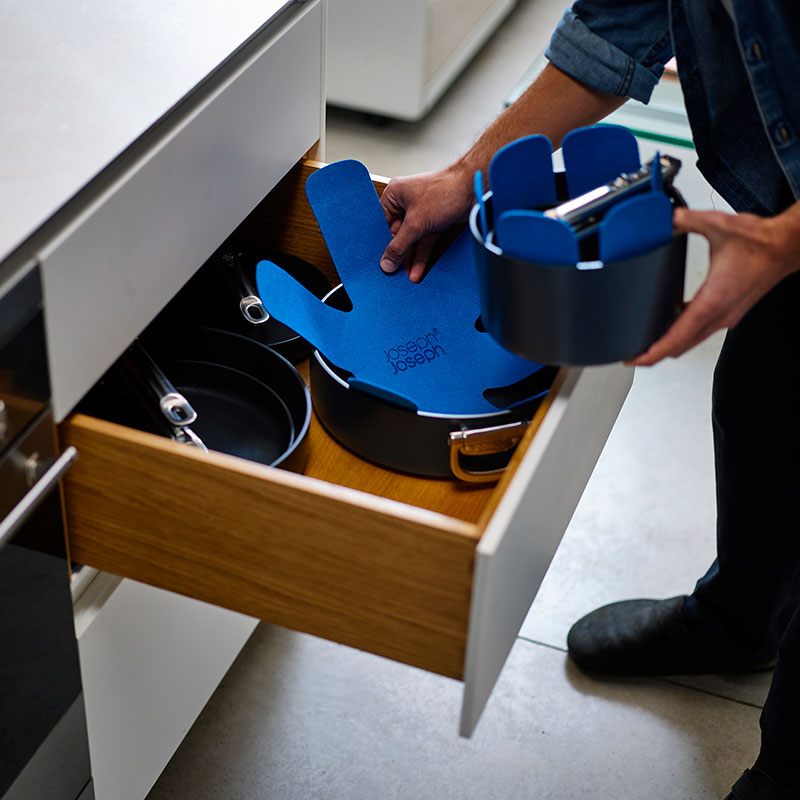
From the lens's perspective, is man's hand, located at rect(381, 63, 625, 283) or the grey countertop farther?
man's hand, located at rect(381, 63, 625, 283)

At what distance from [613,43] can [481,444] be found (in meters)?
0.37

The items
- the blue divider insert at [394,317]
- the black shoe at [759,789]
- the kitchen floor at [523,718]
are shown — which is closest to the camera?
the blue divider insert at [394,317]

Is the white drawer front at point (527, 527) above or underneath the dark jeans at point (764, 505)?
above

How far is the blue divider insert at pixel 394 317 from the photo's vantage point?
0.90m

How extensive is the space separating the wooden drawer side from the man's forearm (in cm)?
38

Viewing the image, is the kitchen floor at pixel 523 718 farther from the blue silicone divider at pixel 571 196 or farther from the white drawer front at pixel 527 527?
the blue silicone divider at pixel 571 196

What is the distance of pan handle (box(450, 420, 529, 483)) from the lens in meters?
0.79

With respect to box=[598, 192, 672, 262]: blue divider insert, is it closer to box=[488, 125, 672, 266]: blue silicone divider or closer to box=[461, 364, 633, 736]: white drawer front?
box=[488, 125, 672, 266]: blue silicone divider

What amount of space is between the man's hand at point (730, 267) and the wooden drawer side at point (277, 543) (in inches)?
7.3

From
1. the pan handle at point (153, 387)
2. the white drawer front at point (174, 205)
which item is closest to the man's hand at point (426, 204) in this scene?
the white drawer front at point (174, 205)

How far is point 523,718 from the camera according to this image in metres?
1.24

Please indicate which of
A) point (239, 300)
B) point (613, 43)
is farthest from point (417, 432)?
point (613, 43)

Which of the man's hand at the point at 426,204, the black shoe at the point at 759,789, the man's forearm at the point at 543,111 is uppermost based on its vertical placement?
the man's forearm at the point at 543,111

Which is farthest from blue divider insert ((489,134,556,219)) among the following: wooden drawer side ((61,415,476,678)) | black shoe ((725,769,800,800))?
black shoe ((725,769,800,800))
